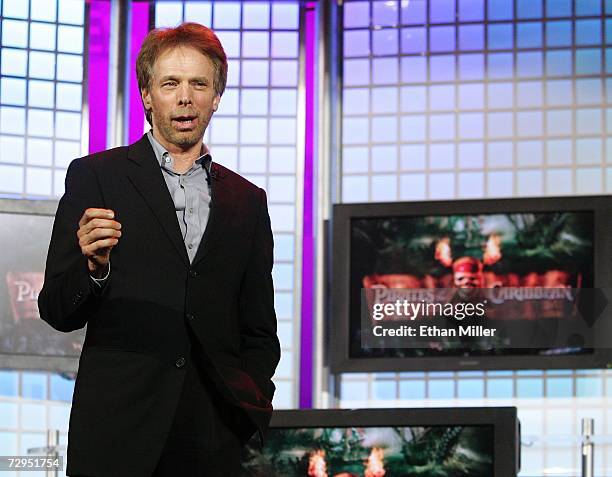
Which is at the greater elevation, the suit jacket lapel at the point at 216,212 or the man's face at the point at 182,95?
the man's face at the point at 182,95

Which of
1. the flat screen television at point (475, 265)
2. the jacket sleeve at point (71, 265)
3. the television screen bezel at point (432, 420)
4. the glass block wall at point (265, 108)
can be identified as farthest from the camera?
the glass block wall at point (265, 108)

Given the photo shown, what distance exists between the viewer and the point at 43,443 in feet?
14.2

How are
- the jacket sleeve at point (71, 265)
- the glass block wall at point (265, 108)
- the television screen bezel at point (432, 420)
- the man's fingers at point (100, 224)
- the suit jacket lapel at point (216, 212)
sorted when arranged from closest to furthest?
the man's fingers at point (100, 224), the jacket sleeve at point (71, 265), the suit jacket lapel at point (216, 212), the television screen bezel at point (432, 420), the glass block wall at point (265, 108)

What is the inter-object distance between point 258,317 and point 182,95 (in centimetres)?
42

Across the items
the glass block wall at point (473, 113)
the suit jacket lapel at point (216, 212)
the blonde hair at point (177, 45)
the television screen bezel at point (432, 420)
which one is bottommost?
the television screen bezel at point (432, 420)

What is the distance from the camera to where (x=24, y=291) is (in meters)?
4.43

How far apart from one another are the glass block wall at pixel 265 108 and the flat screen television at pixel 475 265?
8.2 inches

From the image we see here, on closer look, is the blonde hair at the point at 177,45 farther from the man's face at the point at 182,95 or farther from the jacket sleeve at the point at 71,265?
the jacket sleeve at the point at 71,265

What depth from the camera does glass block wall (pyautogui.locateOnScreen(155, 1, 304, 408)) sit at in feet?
15.2

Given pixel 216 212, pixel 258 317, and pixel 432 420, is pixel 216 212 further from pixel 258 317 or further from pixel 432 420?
pixel 432 420

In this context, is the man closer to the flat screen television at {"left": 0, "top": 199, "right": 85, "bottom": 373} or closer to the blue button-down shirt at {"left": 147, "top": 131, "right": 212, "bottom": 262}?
the blue button-down shirt at {"left": 147, "top": 131, "right": 212, "bottom": 262}

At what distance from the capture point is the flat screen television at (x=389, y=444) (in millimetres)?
4227

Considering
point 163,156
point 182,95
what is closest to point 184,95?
point 182,95

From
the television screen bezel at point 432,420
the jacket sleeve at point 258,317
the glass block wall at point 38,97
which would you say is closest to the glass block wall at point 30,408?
the glass block wall at point 38,97
